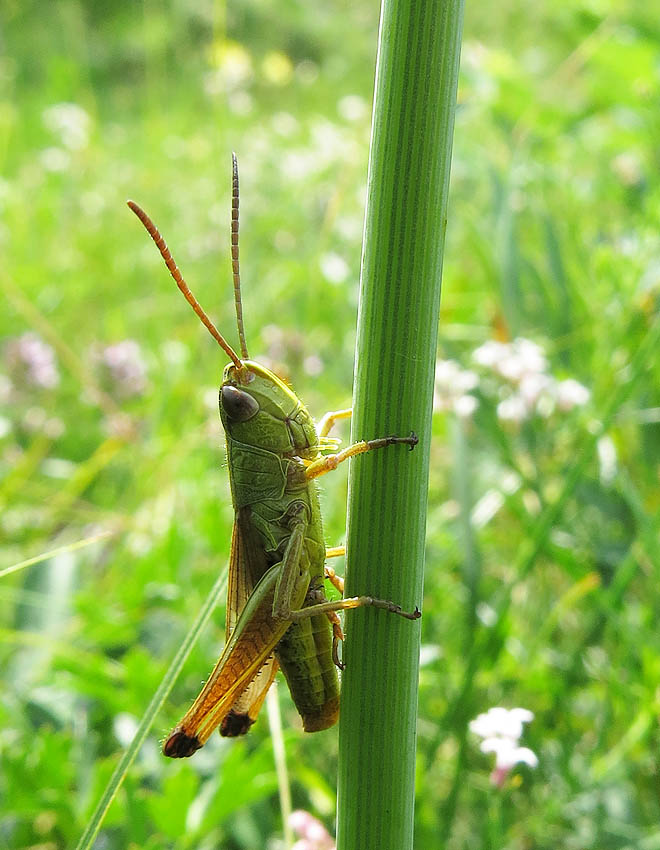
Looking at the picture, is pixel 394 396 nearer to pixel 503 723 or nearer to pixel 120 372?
pixel 503 723

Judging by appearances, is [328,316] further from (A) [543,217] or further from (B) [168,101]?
(B) [168,101]

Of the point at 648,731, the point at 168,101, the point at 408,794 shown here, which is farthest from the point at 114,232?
the point at 408,794

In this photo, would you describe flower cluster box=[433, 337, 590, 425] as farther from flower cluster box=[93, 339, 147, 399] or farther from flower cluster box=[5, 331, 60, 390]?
flower cluster box=[5, 331, 60, 390]

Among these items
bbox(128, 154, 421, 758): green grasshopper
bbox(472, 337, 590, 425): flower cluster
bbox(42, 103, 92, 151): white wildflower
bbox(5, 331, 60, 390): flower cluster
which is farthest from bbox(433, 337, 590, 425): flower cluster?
bbox(42, 103, 92, 151): white wildflower

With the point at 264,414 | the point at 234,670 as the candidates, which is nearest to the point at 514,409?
the point at 264,414

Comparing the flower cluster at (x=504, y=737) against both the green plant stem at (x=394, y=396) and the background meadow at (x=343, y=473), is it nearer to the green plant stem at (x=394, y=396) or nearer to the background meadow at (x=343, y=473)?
the background meadow at (x=343, y=473)

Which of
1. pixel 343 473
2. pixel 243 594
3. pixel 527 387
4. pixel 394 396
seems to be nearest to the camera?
pixel 394 396
